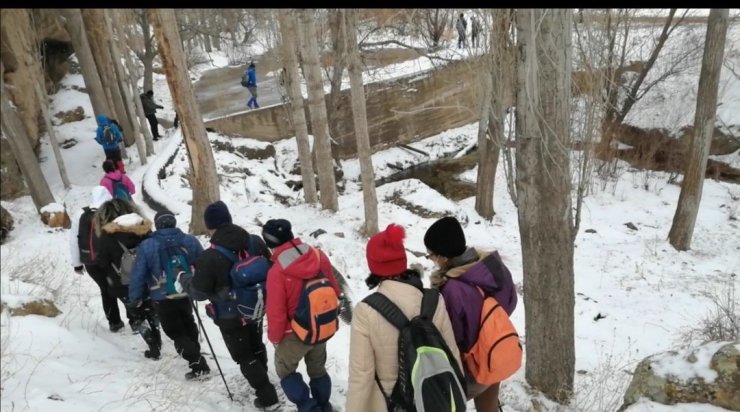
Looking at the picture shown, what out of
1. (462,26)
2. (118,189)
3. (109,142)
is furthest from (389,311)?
(462,26)

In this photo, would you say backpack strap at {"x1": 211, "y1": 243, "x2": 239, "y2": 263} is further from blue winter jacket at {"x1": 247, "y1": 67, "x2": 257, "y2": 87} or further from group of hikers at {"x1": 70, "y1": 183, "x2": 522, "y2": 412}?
blue winter jacket at {"x1": 247, "y1": 67, "x2": 257, "y2": 87}

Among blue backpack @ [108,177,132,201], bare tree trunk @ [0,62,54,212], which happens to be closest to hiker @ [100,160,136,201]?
blue backpack @ [108,177,132,201]

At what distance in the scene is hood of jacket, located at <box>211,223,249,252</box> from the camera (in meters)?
3.36

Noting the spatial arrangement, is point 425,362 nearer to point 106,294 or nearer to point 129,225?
point 129,225

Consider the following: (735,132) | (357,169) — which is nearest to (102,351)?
(357,169)

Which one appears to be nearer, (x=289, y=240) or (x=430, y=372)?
(x=430, y=372)

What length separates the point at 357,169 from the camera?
16.8 metres

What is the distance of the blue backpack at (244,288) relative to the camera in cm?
335

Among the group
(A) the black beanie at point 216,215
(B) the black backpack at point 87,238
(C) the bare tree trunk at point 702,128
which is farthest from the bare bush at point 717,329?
(B) the black backpack at point 87,238

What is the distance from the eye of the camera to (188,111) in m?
7.02

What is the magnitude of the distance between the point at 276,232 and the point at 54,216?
48.5 inches

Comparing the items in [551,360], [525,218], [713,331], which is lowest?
[713,331]

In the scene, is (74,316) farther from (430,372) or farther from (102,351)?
(430,372)

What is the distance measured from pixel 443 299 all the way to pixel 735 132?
17.3 metres
